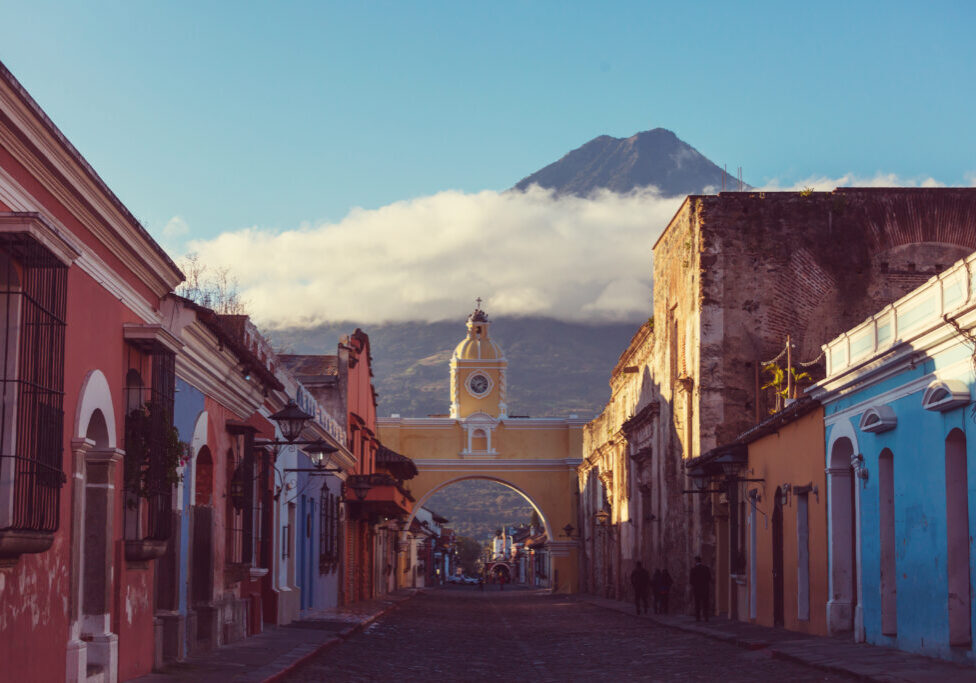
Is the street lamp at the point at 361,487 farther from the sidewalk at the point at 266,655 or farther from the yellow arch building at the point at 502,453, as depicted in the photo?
the yellow arch building at the point at 502,453

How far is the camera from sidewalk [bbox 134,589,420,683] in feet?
37.9

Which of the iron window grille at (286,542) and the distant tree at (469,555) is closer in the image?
the iron window grille at (286,542)

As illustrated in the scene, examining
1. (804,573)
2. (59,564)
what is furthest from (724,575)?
(59,564)

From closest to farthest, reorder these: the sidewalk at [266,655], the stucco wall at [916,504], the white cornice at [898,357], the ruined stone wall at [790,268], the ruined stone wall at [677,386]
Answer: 1. the sidewalk at [266,655]
2. the white cornice at [898,357]
3. the stucco wall at [916,504]
4. the ruined stone wall at [790,268]
5. the ruined stone wall at [677,386]

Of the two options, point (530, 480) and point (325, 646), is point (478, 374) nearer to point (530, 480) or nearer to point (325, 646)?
point (530, 480)

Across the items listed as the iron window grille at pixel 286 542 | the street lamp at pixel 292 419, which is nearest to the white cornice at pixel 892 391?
the street lamp at pixel 292 419

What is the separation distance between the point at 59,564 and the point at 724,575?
60.9 feet

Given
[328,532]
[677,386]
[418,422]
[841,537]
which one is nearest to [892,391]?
[841,537]

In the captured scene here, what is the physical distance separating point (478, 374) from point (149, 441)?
169ft

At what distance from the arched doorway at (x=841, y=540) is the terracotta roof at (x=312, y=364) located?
1955 centimetres

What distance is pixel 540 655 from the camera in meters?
16.5

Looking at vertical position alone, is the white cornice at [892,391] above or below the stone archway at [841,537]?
above

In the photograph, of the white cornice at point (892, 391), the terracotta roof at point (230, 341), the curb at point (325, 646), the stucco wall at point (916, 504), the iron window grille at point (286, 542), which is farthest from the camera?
the iron window grille at point (286, 542)

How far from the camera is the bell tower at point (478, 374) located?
60719 millimetres
